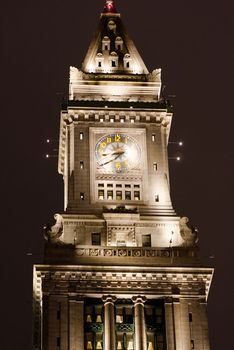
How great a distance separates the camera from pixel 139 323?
10669 cm

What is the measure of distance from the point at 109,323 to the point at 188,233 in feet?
40.8

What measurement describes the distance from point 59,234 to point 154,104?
1786 cm

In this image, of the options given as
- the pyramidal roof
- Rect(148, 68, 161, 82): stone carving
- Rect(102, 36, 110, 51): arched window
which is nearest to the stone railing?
Rect(148, 68, 161, 82): stone carving

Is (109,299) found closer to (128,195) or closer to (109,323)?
(109,323)

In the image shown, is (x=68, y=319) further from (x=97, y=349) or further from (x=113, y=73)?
(x=113, y=73)

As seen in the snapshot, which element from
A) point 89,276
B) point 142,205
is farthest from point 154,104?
point 89,276

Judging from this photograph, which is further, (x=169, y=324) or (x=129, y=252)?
(x=129, y=252)

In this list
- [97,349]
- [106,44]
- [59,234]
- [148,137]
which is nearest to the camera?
[97,349]

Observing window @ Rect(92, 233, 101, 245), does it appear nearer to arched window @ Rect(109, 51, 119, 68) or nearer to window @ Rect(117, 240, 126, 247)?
window @ Rect(117, 240, 126, 247)

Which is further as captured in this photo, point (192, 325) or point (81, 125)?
point (81, 125)

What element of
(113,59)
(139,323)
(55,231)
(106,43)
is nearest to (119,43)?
(106,43)

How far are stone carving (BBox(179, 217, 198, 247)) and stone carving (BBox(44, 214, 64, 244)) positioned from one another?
427 inches

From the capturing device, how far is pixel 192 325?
107m

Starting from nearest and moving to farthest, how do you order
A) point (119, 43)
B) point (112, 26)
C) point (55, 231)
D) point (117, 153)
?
point (55, 231), point (117, 153), point (119, 43), point (112, 26)
